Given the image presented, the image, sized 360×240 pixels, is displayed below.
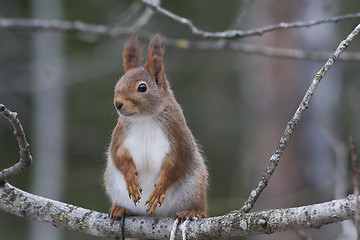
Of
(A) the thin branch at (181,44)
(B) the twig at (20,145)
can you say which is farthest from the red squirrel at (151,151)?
(A) the thin branch at (181,44)

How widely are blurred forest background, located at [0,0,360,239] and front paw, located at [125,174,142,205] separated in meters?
2.65

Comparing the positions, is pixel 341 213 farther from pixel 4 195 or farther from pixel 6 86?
pixel 6 86

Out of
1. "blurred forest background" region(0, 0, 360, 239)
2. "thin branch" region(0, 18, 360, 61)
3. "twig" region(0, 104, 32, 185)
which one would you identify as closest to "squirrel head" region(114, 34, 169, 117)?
"twig" region(0, 104, 32, 185)

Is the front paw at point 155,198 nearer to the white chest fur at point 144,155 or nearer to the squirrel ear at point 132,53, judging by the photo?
the white chest fur at point 144,155

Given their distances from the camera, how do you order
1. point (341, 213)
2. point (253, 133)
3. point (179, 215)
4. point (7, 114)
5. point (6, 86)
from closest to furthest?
point (341, 213) < point (7, 114) < point (179, 215) < point (253, 133) < point (6, 86)

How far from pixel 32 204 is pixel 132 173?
1.36ft

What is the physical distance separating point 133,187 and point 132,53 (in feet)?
1.80

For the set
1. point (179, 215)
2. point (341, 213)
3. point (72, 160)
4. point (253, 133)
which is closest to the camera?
point (341, 213)

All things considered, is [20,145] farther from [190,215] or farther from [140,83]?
[190,215]

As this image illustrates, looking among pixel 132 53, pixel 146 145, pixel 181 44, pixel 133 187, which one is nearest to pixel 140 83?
pixel 132 53

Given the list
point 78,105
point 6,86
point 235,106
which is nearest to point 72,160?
point 78,105

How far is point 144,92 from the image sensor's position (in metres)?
2.32

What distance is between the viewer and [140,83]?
7.53ft

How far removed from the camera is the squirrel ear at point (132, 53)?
2201 millimetres
